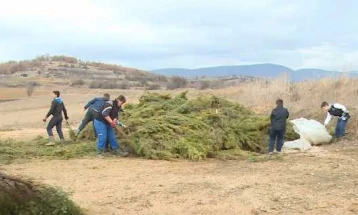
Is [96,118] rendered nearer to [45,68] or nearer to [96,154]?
[96,154]

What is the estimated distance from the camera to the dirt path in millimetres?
8336

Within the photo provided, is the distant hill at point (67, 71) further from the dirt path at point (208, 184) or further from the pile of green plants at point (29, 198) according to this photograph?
the pile of green plants at point (29, 198)

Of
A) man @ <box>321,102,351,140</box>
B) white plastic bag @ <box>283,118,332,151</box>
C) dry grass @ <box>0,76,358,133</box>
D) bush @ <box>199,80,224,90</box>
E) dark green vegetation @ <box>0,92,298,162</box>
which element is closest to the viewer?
dark green vegetation @ <box>0,92,298,162</box>

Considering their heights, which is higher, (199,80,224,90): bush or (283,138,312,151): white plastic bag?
(199,80,224,90): bush

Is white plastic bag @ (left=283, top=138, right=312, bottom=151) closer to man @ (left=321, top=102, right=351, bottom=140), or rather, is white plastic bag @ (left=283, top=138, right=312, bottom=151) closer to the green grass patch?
man @ (left=321, top=102, right=351, bottom=140)

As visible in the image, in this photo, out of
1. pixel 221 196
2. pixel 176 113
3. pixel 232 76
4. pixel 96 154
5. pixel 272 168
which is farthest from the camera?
pixel 232 76

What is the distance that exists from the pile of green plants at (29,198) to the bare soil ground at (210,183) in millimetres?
1241

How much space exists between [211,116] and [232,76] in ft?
185

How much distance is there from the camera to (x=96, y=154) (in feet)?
43.7

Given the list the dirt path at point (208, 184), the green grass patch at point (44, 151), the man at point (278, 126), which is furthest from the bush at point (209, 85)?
the dirt path at point (208, 184)

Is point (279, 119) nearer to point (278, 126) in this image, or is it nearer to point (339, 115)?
point (278, 126)

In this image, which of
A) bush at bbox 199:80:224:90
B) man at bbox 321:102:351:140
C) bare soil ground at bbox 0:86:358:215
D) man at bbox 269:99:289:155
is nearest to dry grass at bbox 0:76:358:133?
man at bbox 321:102:351:140

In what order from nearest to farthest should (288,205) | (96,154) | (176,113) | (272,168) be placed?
(288,205) < (272,168) < (96,154) < (176,113)

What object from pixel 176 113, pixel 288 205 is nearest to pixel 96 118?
pixel 176 113
